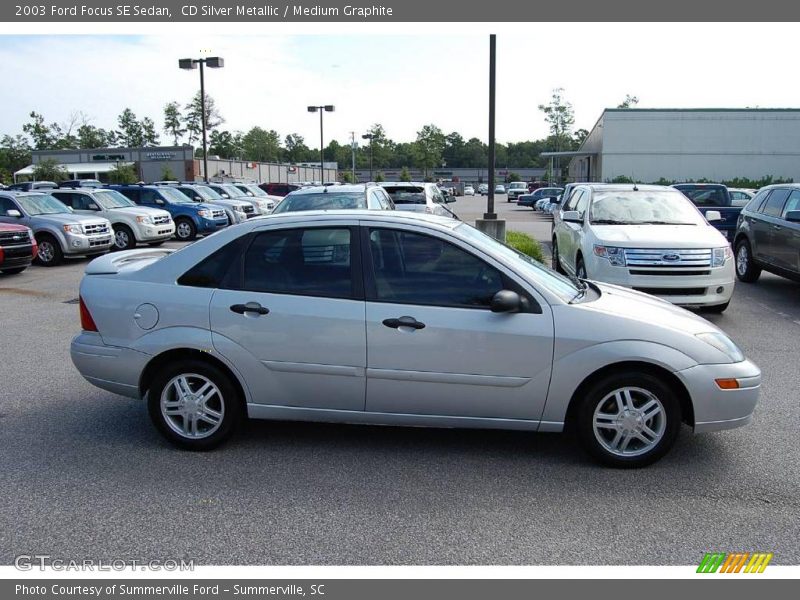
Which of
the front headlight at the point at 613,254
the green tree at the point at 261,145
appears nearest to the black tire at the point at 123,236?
the front headlight at the point at 613,254

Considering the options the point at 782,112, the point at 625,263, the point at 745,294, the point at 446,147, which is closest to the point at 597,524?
the point at 625,263

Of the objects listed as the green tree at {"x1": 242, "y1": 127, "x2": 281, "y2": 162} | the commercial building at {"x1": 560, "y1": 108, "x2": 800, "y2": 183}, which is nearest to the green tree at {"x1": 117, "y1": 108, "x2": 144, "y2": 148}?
the green tree at {"x1": 242, "y1": 127, "x2": 281, "y2": 162}

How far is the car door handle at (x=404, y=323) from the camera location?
4562 millimetres

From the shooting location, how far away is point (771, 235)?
37.5 feet

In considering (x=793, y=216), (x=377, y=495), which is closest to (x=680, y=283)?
(x=793, y=216)

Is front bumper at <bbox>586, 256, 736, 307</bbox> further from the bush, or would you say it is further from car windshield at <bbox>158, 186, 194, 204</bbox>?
car windshield at <bbox>158, 186, 194, 204</bbox>

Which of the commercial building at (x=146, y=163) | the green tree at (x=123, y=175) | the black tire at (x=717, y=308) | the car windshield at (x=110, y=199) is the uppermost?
the commercial building at (x=146, y=163)

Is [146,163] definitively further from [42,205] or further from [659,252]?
[659,252]

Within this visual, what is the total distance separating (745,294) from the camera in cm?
1166

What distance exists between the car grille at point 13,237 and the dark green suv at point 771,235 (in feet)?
45.0

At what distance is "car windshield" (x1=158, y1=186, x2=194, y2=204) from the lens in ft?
75.6

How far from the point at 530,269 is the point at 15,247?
1235 centimetres

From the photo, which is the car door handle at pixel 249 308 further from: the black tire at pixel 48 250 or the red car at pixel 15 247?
the black tire at pixel 48 250

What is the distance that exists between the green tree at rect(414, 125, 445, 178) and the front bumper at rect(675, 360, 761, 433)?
120 meters
